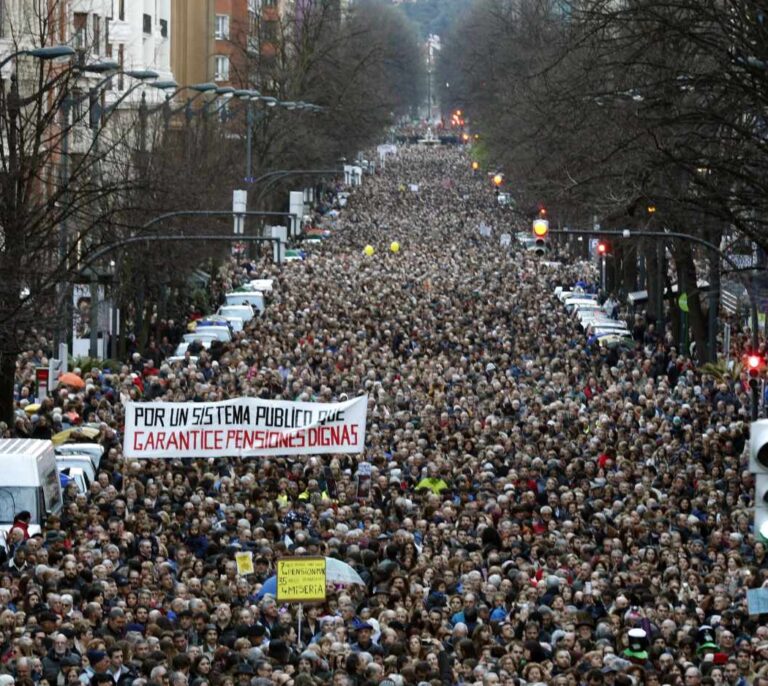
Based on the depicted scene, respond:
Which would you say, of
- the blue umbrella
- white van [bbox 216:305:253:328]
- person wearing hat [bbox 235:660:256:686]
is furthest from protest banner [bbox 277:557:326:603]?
white van [bbox 216:305:253:328]

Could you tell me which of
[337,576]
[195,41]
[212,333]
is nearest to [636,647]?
[337,576]

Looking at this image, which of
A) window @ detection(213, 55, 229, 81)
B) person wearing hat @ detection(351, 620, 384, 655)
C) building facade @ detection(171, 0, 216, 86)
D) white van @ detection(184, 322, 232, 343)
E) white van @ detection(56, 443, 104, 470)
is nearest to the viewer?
person wearing hat @ detection(351, 620, 384, 655)

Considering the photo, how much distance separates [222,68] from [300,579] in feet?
314

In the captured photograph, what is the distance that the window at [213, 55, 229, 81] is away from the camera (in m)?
113

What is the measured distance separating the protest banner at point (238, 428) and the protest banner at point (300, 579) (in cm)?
790

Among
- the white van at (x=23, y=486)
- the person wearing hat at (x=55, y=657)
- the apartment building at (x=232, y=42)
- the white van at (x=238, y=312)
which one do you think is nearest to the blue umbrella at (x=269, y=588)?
the person wearing hat at (x=55, y=657)

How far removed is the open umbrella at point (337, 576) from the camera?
22422 mm

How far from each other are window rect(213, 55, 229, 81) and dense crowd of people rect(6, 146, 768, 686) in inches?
2490

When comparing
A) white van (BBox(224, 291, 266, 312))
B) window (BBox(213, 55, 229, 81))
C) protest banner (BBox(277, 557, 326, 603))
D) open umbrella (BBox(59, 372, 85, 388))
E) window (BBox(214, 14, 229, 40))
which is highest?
window (BBox(214, 14, 229, 40))

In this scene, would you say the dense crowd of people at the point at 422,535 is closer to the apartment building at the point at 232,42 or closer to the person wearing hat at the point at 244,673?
the person wearing hat at the point at 244,673

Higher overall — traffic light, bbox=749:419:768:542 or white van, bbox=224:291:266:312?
traffic light, bbox=749:419:768:542

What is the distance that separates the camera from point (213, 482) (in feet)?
97.2

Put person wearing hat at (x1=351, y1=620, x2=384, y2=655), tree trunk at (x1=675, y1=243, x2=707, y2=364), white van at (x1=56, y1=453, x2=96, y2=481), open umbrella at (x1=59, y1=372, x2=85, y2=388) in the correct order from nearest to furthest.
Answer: person wearing hat at (x1=351, y1=620, x2=384, y2=655)
white van at (x1=56, y1=453, x2=96, y2=481)
open umbrella at (x1=59, y1=372, x2=85, y2=388)
tree trunk at (x1=675, y1=243, x2=707, y2=364)

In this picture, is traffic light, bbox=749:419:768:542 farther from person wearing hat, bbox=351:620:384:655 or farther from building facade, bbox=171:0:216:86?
building facade, bbox=171:0:216:86
